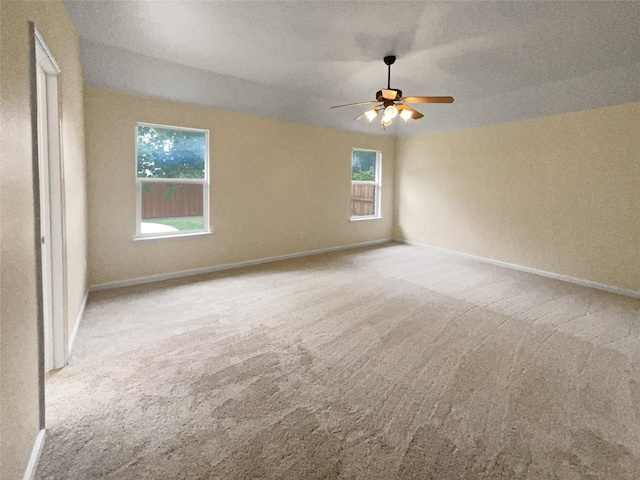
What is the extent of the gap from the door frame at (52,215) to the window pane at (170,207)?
2117 mm

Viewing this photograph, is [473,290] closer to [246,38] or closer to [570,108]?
[570,108]

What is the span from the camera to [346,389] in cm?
211

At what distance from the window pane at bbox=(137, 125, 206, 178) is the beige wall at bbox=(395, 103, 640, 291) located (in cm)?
441

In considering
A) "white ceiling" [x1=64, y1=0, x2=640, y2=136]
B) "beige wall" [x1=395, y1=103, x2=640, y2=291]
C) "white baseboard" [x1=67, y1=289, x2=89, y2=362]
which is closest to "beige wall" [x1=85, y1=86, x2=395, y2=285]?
"white ceiling" [x1=64, y1=0, x2=640, y2=136]

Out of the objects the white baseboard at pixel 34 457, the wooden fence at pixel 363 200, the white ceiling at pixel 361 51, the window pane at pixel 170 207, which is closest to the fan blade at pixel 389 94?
the white ceiling at pixel 361 51

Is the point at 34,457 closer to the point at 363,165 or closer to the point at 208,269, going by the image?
the point at 208,269

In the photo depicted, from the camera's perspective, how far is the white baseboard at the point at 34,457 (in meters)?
1.39

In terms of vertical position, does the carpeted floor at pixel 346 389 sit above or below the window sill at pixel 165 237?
below

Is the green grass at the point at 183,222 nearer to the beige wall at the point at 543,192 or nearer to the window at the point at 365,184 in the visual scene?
the window at the point at 365,184

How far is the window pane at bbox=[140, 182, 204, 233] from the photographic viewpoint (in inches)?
172

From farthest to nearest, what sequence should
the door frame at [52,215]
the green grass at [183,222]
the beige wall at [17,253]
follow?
the green grass at [183,222]
the door frame at [52,215]
the beige wall at [17,253]

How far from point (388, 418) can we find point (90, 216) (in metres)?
3.94

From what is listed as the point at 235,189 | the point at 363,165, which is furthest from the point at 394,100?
the point at 363,165

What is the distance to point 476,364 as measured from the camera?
2432mm
